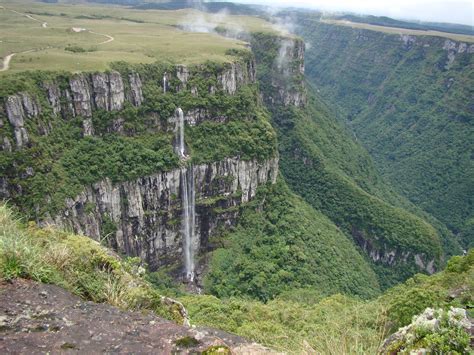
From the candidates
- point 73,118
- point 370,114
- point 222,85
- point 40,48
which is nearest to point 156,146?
point 73,118

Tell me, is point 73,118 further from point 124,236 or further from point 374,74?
point 374,74

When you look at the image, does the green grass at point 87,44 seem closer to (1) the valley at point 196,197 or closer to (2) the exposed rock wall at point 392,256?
(1) the valley at point 196,197

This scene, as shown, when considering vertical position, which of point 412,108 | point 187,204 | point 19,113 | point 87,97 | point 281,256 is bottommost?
point 412,108

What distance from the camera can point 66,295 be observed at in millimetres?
7258

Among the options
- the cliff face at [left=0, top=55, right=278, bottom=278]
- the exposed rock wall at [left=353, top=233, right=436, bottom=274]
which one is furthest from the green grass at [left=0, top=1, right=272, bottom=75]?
the exposed rock wall at [left=353, top=233, right=436, bottom=274]

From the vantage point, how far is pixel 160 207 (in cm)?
4819

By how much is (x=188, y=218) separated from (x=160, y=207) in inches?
152

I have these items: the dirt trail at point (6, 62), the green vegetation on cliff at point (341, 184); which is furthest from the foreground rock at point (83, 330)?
the green vegetation on cliff at point (341, 184)

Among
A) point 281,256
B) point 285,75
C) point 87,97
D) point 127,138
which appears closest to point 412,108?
point 285,75

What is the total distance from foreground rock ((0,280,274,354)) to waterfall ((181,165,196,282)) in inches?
1644

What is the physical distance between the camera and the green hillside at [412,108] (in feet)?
345

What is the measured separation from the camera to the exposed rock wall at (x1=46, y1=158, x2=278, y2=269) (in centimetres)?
4169

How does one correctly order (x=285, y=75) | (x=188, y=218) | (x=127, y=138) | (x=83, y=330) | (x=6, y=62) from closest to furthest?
1. (x=83, y=330)
2. (x=6, y=62)
3. (x=127, y=138)
4. (x=188, y=218)
5. (x=285, y=75)

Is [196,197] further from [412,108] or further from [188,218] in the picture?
[412,108]
